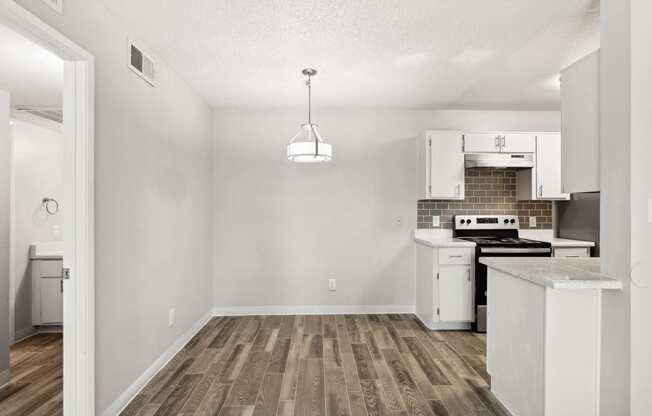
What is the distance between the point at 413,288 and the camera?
15.2 ft

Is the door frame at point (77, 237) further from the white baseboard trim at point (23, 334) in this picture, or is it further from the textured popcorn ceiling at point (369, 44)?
the white baseboard trim at point (23, 334)

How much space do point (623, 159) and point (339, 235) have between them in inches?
123

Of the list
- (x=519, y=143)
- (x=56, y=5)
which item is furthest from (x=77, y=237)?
(x=519, y=143)

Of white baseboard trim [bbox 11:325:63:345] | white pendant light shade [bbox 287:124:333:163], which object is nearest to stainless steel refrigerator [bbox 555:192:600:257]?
white pendant light shade [bbox 287:124:333:163]

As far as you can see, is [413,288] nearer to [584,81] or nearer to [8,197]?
[584,81]

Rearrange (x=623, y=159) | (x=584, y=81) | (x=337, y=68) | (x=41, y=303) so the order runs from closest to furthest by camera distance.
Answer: (x=623, y=159), (x=584, y=81), (x=337, y=68), (x=41, y=303)

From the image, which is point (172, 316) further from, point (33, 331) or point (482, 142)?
point (482, 142)

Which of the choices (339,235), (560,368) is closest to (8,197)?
(339,235)

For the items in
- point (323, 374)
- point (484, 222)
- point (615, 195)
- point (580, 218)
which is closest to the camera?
point (615, 195)

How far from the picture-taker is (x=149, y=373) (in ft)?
9.16

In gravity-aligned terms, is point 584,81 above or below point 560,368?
above

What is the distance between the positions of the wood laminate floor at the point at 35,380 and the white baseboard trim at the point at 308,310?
1669mm

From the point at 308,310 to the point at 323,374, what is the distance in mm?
1704

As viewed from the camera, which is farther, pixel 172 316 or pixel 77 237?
pixel 172 316
